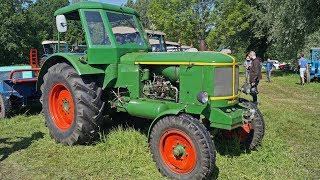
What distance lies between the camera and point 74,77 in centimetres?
584

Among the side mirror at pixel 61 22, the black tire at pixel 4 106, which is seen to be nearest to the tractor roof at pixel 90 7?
the side mirror at pixel 61 22

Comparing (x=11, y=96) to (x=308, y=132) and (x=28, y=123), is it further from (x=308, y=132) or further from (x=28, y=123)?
(x=308, y=132)

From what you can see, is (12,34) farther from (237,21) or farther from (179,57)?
(179,57)

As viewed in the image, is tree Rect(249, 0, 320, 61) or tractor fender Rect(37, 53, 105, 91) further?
tree Rect(249, 0, 320, 61)

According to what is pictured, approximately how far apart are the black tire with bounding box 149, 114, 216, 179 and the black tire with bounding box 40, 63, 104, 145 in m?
1.26

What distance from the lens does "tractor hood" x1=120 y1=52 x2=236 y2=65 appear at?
4.89m

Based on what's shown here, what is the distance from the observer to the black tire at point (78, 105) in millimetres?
5676

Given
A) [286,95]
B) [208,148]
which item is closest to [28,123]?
[208,148]

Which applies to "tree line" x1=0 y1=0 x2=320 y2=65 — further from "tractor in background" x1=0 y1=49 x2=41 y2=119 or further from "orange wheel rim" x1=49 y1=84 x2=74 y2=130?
"orange wheel rim" x1=49 y1=84 x2=74 y2=130

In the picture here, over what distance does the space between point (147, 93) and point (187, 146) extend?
1387mm

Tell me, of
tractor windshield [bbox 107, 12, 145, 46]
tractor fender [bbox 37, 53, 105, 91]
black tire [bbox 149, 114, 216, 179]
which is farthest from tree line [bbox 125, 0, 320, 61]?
black tire [bbox 149, 114, 216, 179]

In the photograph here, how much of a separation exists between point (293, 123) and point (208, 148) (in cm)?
436

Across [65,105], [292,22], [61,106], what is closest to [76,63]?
[65,105]

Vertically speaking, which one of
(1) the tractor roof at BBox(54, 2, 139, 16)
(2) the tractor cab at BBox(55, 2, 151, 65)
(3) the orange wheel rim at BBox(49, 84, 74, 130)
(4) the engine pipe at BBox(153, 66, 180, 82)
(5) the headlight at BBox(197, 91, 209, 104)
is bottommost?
(3) the orange wheel rim at BBox(49, 84, 74, 130)
